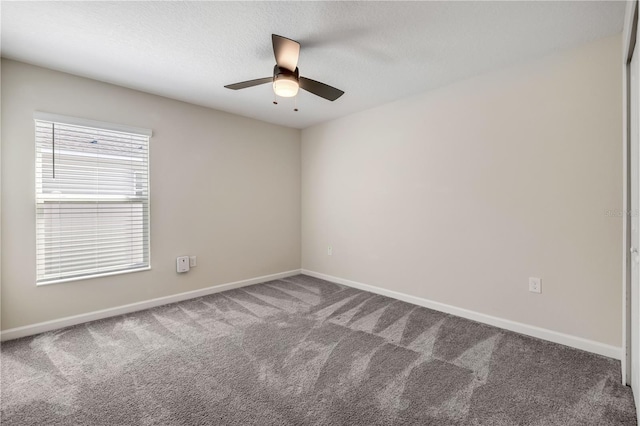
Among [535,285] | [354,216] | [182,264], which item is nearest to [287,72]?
[354,216]

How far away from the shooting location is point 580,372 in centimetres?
195

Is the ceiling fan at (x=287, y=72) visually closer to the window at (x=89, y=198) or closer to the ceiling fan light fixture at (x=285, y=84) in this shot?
the ceiling fan light fixture at (x=285, y=84)

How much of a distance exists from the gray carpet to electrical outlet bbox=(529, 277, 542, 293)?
0.41m

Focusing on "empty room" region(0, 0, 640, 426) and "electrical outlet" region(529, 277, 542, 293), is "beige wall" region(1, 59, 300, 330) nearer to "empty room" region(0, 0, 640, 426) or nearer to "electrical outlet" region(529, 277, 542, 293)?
"empty room" region(0, 0, 640, 426)

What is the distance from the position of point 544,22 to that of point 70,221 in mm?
4186

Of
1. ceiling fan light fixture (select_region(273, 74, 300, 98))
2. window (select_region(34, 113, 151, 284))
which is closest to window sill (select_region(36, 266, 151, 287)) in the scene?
window (select_region(34, 113, 151, 284))

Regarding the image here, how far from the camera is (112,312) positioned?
9.70 feet

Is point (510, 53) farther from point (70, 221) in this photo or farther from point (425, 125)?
point (70, 221)

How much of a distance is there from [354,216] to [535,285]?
208cm

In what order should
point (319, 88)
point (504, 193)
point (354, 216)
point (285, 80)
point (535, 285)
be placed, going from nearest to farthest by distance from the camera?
1. point (285, 80)
2. point (319, 88)
3. point (535, 285)
4. point (504, 193)
5. point (354, 216)

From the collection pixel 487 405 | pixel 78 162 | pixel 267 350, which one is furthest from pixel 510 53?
pixel 78 162

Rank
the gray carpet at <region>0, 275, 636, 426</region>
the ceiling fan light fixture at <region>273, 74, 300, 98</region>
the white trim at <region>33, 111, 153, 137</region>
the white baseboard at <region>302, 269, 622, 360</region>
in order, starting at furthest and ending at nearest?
the white trim at <region>33, 111, 153, 137</region>, the white baseboard at <region>302, 269, 622, 360</region>, the ceiling fan light fixture at <region>273, 74, 300, 98</region>, the gray carpet at <region>0, 275, 636, 426</region>

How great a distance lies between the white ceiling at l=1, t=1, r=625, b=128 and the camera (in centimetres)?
185

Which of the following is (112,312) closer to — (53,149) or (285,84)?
(53,149)
